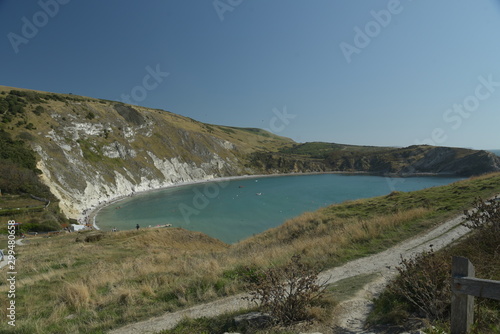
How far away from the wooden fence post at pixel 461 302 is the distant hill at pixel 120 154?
6024cm

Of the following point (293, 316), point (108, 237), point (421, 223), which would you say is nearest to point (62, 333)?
point (293, 316)

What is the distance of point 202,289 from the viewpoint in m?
8.23

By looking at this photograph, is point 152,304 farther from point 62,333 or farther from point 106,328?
point 62,333

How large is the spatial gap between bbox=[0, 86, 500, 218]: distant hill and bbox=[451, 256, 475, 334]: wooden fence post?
60.2 meters

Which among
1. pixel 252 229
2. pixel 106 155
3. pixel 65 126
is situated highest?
pixel 65 126

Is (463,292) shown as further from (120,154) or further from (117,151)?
(117,151)

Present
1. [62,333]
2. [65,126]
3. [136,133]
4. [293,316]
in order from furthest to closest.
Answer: [136,133] < [65,126] < [62,333] < [293,316]

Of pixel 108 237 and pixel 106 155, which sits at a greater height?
pixel 106 155

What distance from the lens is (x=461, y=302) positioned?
3.57 metres

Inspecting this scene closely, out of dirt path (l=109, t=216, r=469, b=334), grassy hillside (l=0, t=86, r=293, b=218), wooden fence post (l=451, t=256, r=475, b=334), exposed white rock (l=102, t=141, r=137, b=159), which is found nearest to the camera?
wooden fence post (l=451, t=256, r=475, b=334)

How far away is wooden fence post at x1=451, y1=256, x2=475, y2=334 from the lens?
3520mm

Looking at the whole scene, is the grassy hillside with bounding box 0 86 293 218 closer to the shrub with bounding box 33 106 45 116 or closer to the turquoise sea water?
the shrub with bounding box 33 106 45 116

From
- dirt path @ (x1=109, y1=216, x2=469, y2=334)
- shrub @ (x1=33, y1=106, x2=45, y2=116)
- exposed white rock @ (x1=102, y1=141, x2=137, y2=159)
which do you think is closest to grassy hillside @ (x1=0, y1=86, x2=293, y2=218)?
exposed white rock @ (x1=102, y1=141, x2=137, y2=159)

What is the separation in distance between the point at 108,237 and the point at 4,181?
1195 inches
